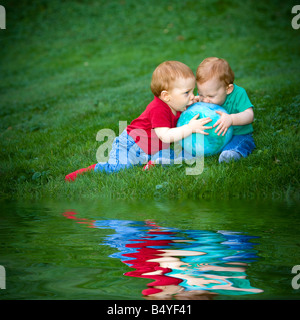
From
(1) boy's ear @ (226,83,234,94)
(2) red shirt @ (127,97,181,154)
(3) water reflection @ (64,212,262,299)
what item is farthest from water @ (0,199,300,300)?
(1) boy's ear @ (226,83,234,94)

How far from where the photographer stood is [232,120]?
252 inches

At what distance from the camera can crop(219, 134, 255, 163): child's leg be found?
21.0ft

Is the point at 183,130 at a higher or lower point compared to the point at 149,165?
higher

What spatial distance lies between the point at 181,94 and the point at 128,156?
4.19 ft

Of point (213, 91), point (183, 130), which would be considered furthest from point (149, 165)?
point (213, 91)

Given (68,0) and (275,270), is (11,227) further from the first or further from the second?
(68,0)

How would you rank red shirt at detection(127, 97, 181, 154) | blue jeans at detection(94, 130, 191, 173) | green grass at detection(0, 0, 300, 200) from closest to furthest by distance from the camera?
green grass at detection(0, 0, 300, 200)
red shirt at detection(127, 97, 181, 154)
blue jeans at detection(94, 130, 191, 173)

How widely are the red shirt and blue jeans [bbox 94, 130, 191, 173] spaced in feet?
0.28

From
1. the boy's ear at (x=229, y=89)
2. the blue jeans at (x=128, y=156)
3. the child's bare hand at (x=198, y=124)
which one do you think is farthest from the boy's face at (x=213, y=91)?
the blue jeans at (x=128, y=156)

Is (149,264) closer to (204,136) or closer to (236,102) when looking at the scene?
(204,136)

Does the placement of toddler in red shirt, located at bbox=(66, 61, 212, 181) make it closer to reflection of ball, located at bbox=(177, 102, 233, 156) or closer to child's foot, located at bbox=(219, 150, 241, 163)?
reflection of ball, located at bbox=(177, 102, 233, 156)

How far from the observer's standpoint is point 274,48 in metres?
19.8

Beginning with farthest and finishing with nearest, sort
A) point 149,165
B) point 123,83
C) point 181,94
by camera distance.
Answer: point 123,83
point 149,165
point 181,94
